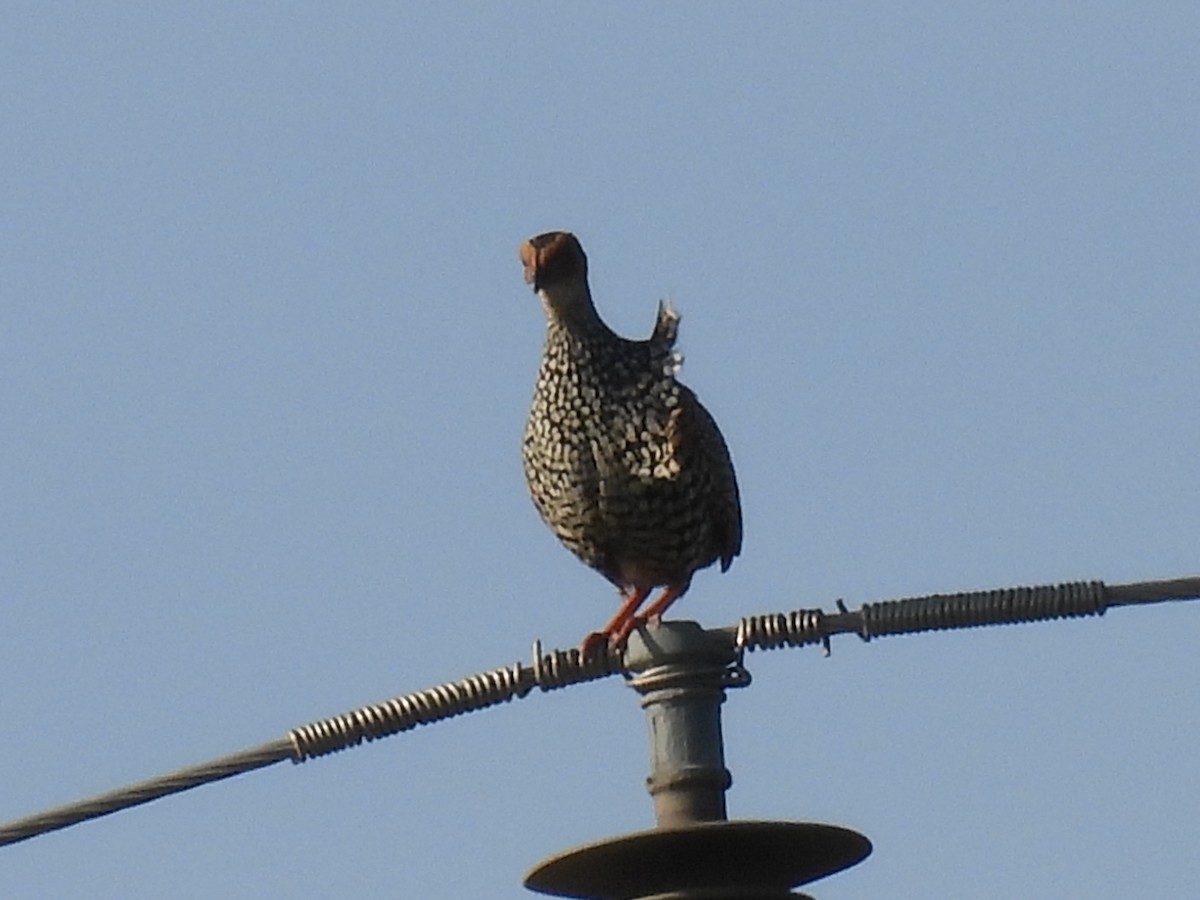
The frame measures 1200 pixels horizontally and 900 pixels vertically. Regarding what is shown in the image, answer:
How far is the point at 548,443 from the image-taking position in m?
8.26

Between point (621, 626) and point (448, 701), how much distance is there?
4.60 ft

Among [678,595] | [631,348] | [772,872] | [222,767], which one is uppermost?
[631,348]

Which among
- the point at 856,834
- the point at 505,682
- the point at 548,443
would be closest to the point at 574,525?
the point at 548,443

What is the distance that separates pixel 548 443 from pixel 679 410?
424mm

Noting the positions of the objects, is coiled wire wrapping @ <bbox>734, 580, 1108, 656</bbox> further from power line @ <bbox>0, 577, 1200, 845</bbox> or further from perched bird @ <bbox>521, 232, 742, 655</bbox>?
perched bird @ <bbox>521, 232, 742, 655</bbox>

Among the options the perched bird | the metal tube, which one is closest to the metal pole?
the metal tube

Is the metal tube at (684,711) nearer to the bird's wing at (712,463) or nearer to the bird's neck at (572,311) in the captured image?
the bird's wing at (712,463)

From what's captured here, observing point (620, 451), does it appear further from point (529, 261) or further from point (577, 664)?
point (577, 664)

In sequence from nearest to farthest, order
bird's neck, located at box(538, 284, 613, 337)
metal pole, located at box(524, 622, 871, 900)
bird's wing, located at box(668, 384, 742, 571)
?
metal pole, located at box(524, 622, 871, 900) < bird's wing, located at box(668, 384, 742, 571) < bird's neck, located at box(538, 284, 613, 337)

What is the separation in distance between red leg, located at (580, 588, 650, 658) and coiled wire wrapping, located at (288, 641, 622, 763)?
0.17ft

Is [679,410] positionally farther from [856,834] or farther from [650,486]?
[856,834]

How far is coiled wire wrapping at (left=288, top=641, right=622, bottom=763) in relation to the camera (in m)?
5.61

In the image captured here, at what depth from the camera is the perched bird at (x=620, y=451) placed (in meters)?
8.12

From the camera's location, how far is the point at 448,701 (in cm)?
562
